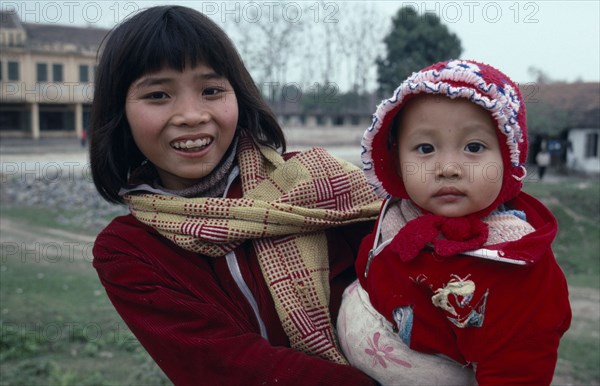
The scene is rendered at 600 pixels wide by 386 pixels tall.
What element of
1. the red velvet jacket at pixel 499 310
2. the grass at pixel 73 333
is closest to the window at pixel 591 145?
the grass at pixel 73 333

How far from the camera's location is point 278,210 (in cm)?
170

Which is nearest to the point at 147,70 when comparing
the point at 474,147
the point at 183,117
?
the point at 183,117

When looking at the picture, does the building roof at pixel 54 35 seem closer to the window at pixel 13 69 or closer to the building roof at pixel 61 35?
the building roof at pixel 61 35

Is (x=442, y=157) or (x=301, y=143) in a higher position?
(x=442, y=157)

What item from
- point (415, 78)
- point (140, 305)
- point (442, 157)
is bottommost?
point (140, 305)

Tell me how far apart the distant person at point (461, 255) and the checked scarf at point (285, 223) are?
0.12 m

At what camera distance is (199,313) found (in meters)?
1.59

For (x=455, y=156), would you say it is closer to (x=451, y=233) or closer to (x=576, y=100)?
(x=451, y=233)

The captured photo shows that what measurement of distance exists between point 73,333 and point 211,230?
4.39 meters

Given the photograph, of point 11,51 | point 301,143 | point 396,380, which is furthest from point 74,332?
point 11,51

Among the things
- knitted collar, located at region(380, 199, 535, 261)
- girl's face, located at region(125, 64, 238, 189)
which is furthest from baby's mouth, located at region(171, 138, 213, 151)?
knitted collar, located at region(380, 199, 535, 261)

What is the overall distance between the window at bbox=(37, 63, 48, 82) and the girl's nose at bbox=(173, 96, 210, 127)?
29.3m

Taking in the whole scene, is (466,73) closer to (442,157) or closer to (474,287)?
(442,157)

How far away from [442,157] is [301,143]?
2320cm
